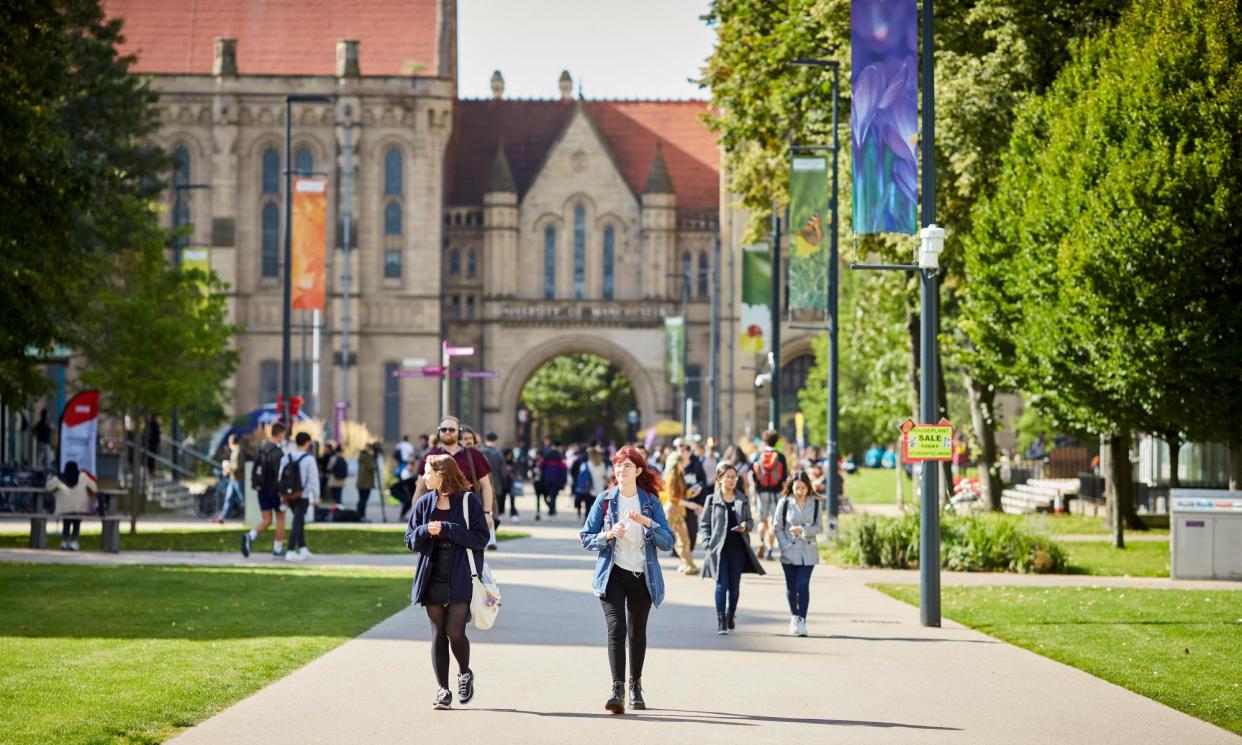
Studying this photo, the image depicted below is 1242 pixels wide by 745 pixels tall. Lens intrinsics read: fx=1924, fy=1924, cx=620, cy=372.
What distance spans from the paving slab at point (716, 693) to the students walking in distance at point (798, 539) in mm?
326

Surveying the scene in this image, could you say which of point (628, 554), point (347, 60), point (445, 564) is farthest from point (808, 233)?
point (347, 60)

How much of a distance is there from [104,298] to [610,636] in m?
29.3

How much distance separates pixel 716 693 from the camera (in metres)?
12.7

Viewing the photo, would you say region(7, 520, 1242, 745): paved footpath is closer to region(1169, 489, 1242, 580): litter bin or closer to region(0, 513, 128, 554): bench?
region(1169, 489, 1242, 580): litter bin

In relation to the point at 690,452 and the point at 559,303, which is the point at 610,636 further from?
the point at 559,303

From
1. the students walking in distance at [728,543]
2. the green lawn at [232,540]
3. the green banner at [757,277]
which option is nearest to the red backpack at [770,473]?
the green lawn at [232,540]

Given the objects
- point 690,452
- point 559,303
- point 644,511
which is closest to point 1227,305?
point 690,452

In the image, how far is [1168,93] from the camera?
27547mm

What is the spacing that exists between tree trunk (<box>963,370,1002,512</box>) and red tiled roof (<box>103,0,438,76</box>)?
43460 millimetres

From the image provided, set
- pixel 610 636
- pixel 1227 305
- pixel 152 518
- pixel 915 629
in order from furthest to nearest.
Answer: pixel 152 518
pixel 1227 305
pixel 915 629
pixel 610 636

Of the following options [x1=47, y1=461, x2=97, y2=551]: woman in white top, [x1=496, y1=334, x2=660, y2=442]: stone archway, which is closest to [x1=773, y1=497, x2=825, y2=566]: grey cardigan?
[x1=47, y1=461, x2=97, y2=551]: woman in white top

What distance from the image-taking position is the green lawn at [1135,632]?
13.3 m

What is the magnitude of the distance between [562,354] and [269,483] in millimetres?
59875

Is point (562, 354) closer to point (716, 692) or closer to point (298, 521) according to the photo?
point (298, 521)
